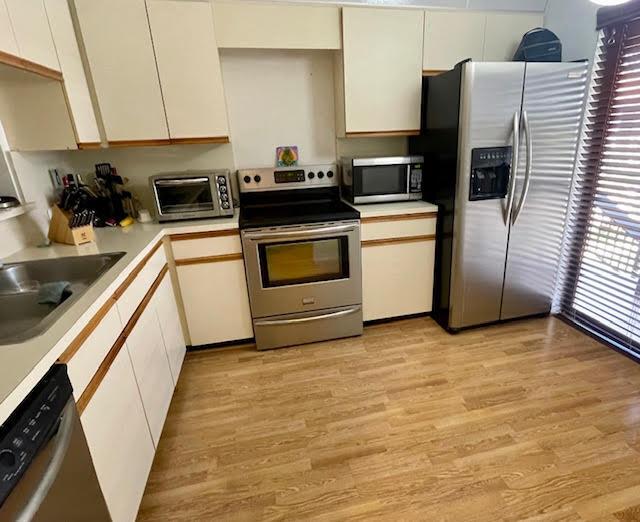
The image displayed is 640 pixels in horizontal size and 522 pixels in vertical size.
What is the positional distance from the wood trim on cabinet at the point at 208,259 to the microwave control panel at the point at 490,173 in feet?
4.90

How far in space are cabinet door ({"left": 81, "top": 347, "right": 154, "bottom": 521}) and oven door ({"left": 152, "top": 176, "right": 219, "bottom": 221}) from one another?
1.09 meters

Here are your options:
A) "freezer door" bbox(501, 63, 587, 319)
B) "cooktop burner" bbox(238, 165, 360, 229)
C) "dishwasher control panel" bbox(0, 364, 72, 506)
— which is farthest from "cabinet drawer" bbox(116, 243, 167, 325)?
"freezer door" bbox(501, 63, 587, 319)

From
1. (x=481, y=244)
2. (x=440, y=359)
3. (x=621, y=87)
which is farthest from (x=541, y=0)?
(x=440, y=359)

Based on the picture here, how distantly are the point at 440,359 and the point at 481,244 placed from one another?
0.78 meters

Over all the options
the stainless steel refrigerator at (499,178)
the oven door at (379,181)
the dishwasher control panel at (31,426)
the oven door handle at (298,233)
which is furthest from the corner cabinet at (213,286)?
the stainless steel refrigerator at (499,178)

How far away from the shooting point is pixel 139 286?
158cm

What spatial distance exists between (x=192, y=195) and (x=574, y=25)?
2669mm

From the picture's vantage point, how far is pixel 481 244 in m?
2.28

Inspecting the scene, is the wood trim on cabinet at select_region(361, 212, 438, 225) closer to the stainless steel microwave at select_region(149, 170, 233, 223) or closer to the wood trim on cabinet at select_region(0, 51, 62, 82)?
the stainless steel microwave at select_region(149, 170, 233, 223)

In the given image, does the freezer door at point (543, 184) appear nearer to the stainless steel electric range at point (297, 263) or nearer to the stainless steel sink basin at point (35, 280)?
the stainless steel electric range at point (297, 263)

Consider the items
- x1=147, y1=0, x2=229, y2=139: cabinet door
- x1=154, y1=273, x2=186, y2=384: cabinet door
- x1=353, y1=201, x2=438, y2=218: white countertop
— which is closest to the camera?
x1=154, y1=273, x2=186, y2=384: cabinet door

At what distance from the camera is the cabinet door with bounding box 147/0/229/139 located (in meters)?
1.96

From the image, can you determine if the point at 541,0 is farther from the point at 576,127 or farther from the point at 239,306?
the point at 239,306

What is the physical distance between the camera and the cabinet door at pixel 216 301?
2.18 m
